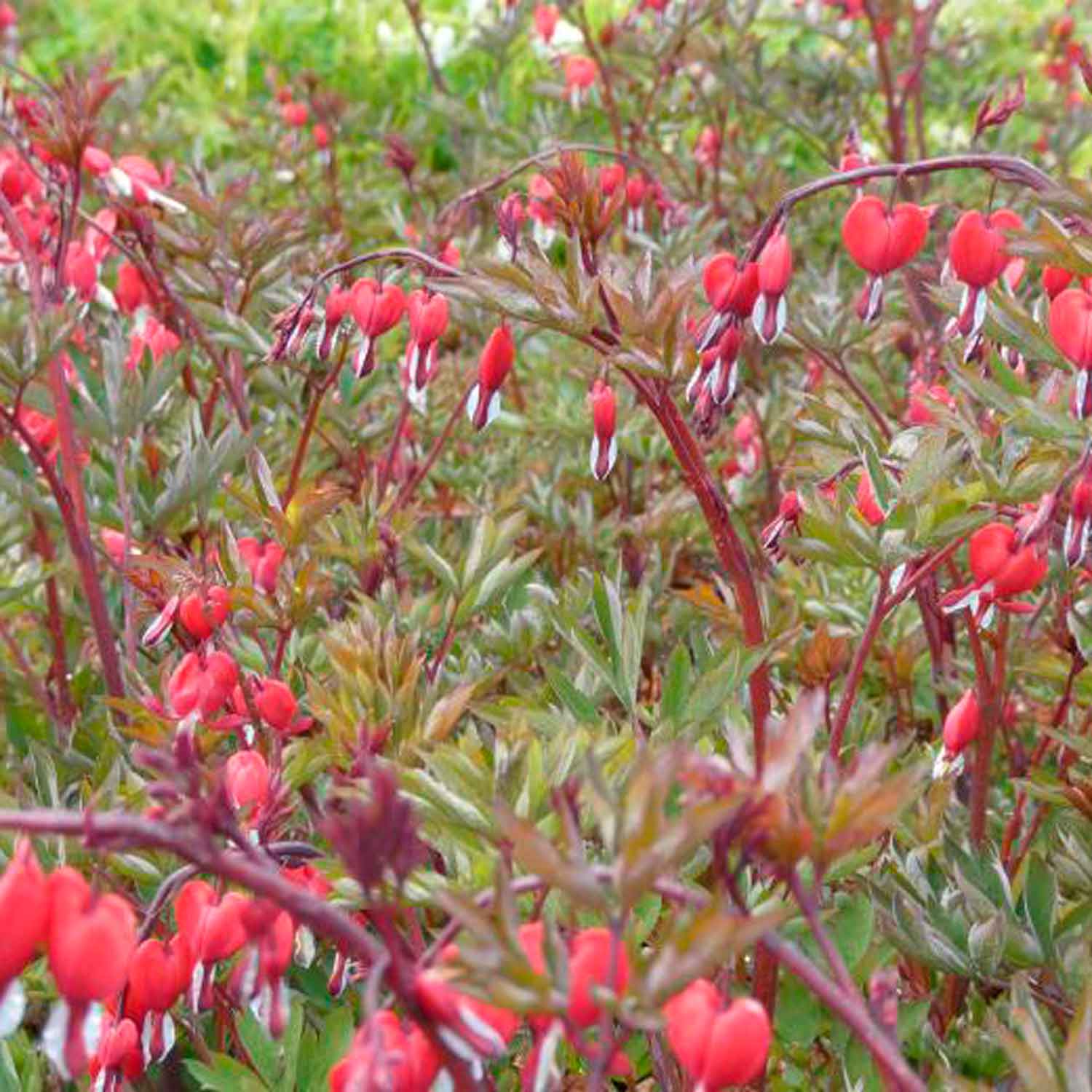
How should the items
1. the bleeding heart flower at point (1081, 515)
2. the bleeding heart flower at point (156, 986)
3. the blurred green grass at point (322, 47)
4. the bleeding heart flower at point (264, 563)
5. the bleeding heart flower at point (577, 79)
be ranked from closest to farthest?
the bleeding heart flower at point (156, 986)
the bleeding heart flower at point (1081, 515)
the bleeding heart flower at point (264, 563)
the bleeding heart flower at point (577, 79)
the blurred green grass at point (322, 47)

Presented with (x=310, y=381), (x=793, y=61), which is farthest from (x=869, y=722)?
(x=793, y=61)

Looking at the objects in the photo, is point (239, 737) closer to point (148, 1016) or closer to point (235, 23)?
point (148, 1016)

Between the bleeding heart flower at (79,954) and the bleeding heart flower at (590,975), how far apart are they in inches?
6.8

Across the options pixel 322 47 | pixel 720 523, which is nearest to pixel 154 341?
pixel 720 523

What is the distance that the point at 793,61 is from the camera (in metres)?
3.32

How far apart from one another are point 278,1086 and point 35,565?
42.7 inches

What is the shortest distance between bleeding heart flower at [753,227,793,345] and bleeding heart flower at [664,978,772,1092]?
589 millimetres

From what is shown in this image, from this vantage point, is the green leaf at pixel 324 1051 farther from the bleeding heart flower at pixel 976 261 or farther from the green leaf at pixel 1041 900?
the bleeding heart flower at pixel 976 261

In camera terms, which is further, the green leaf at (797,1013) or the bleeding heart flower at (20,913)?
the green leaf at (797,1013)

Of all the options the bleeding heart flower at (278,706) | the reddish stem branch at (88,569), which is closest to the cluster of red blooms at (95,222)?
the reddish stem branch at (88,569)

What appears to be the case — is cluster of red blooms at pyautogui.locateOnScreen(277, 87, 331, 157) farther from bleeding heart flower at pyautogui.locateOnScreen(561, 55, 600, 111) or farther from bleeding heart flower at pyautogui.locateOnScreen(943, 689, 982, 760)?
bleeding heart flower at pyautogui.locateOnScreen(943, 689, 982, 760)

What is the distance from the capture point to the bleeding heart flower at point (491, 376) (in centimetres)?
126

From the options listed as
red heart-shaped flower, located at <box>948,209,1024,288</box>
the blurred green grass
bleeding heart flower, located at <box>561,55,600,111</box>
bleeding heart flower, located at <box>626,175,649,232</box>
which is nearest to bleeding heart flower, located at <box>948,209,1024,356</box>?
red heart-shaped flower, located at <box>948,209,1024,288</box>

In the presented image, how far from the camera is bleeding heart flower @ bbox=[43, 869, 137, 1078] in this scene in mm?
610
